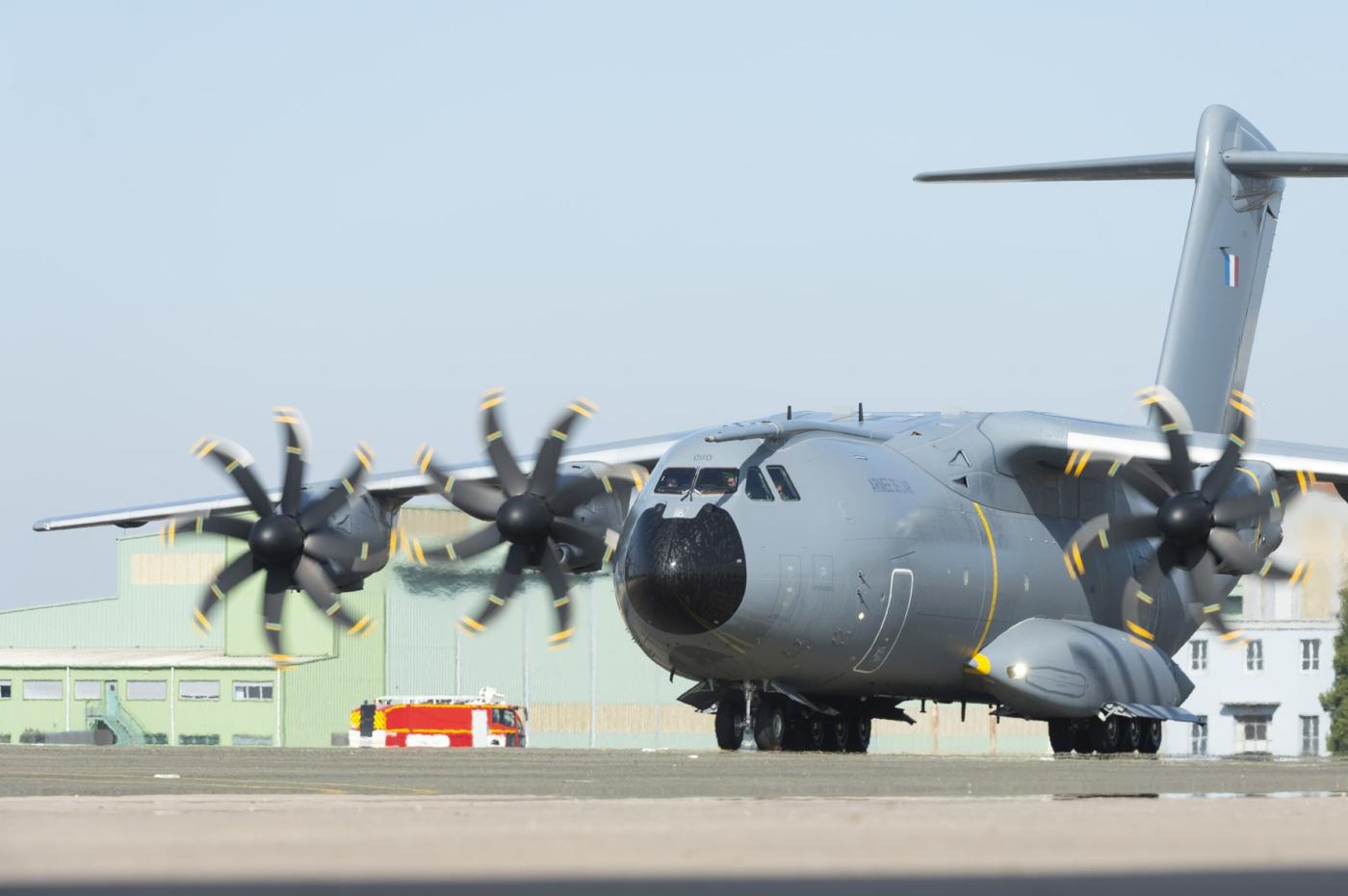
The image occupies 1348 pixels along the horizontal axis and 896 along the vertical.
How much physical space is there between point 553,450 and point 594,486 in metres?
0.89

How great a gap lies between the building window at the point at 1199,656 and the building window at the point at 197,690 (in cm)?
2665

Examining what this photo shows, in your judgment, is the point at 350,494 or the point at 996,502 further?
the point at 350,494

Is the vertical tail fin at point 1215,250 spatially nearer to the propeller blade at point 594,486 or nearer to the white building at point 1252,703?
the propeller blade at point 594,486

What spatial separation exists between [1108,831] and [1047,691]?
51.1 ft

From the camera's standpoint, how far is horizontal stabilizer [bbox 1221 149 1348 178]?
87.5 feet

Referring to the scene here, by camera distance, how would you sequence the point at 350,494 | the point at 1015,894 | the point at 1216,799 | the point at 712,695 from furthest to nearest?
1. the point at 350,494
2. the point at 712,695
3. the point at 1216,799
4. the point at 1015,894

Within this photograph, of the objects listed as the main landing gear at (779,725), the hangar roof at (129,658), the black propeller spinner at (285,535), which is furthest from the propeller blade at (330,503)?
the hangar roof at (129,658)

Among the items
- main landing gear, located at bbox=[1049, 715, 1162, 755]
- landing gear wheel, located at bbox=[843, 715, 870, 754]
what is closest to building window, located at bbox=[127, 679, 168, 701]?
landing gear wheel, located at bbox=[843, 715, 870, 754]

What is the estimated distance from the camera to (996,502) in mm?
24625

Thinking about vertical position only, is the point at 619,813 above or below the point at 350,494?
below

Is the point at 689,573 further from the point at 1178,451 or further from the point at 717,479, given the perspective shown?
the point at 1178,451

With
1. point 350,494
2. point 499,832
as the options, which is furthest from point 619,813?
point 350,494

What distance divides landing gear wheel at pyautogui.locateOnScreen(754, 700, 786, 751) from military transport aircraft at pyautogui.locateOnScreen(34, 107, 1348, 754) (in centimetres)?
3

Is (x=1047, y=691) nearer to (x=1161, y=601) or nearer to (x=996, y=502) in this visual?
(x=996, y=502)
